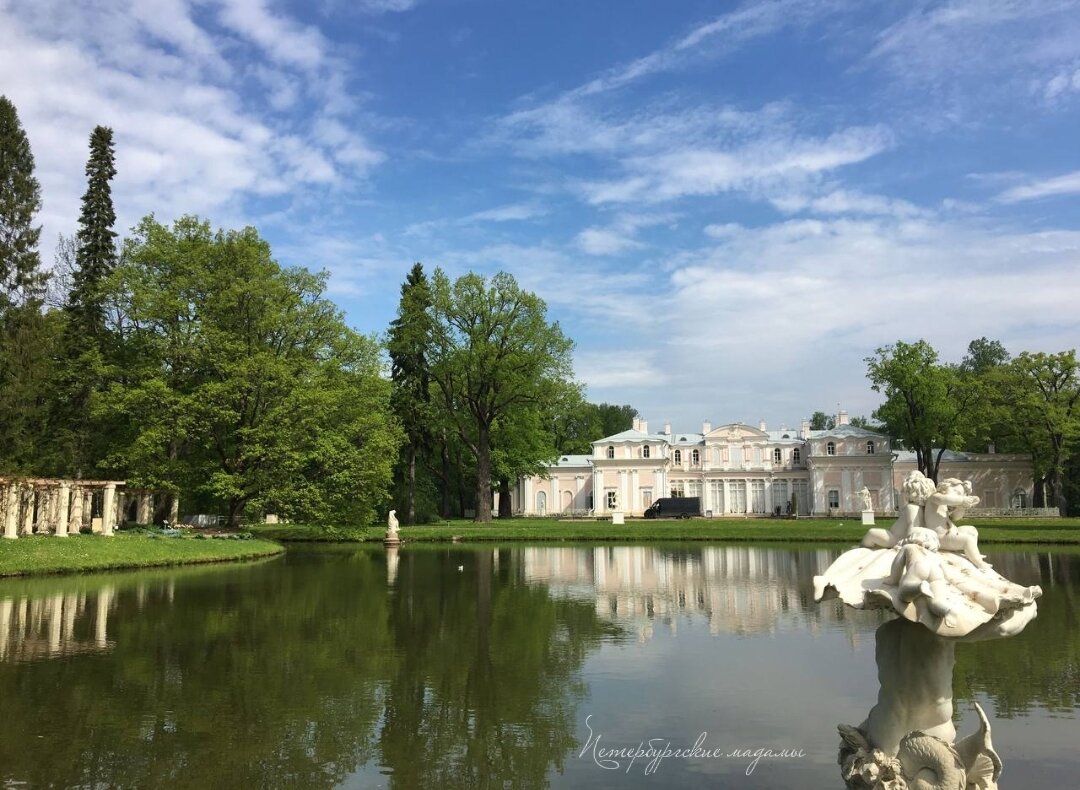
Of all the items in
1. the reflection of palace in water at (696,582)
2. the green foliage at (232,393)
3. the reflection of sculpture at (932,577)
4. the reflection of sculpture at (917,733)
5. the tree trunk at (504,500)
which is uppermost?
the green foliage at (232,393)

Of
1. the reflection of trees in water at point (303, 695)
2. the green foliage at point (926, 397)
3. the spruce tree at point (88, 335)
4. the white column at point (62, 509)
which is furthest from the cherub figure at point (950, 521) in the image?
the green foliage at point (926, 397)

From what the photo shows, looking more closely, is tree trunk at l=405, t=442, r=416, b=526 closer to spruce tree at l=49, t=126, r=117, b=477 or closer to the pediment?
spruce tree at l=49, t=126, r=117, b=477

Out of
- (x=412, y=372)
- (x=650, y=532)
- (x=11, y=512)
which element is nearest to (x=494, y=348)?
(x=412, y=372)

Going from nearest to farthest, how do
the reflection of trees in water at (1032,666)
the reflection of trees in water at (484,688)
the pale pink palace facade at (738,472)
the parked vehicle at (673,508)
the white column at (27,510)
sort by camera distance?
the reflection of trees in water at (484,688) → the reflection of trees in water at (1032,666) → the white column at (27,510) → the parked vehicle at (673,508) → the pale pink palace facade at (738,472)

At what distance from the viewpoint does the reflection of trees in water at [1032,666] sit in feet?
28.0

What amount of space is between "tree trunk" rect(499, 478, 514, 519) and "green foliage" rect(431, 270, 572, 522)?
16.6 m

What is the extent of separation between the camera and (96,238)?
39.6 m

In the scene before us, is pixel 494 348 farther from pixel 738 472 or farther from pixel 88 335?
pixel 738 472

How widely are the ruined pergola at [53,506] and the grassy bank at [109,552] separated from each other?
1329 millimetres

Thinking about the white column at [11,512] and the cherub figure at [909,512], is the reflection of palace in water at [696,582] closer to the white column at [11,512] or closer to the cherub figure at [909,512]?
the cherub figure at [909,512]

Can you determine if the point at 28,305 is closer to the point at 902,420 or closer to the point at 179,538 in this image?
the point at 179,538

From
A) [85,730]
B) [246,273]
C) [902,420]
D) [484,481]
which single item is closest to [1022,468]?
[902,420]

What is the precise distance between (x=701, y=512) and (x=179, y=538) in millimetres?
43504

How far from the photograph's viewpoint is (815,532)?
38.5 metres
